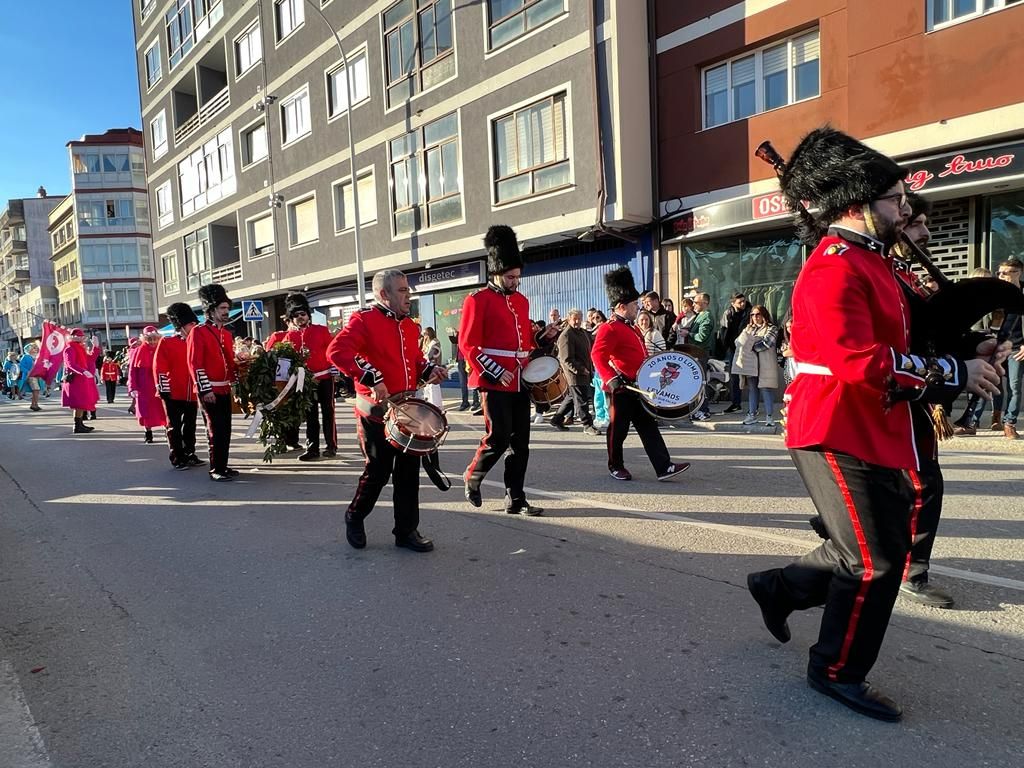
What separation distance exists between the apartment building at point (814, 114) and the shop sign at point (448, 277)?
568cm

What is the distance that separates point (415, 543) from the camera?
4.94m

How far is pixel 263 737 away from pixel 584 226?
13.0 metres

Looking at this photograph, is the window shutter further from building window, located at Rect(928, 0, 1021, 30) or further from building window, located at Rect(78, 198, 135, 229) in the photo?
building window, located at Rect(78, 198, 135, 229)

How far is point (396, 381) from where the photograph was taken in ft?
16.6

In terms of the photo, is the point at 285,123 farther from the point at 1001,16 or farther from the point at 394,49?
the point at 1001,16

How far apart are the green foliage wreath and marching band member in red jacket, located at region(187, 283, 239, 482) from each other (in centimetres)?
71

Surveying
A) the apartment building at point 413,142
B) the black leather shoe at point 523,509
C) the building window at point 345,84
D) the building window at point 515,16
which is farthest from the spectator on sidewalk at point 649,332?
the building window at point 345,84

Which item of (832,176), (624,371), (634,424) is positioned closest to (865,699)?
A: (832,176)

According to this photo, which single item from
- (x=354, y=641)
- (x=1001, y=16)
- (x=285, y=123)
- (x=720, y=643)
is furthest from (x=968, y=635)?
(x=285, y=123)

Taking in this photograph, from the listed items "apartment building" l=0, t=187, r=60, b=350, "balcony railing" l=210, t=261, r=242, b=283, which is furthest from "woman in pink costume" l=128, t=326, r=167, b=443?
"apartment building" l=0, t=187, r=60, b=350

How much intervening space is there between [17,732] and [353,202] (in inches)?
749

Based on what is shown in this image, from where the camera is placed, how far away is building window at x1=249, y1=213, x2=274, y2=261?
25906 mm

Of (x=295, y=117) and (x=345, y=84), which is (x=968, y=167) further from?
(x=295, y=117)

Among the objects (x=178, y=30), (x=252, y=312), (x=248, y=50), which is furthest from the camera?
(x=178, y=30)
